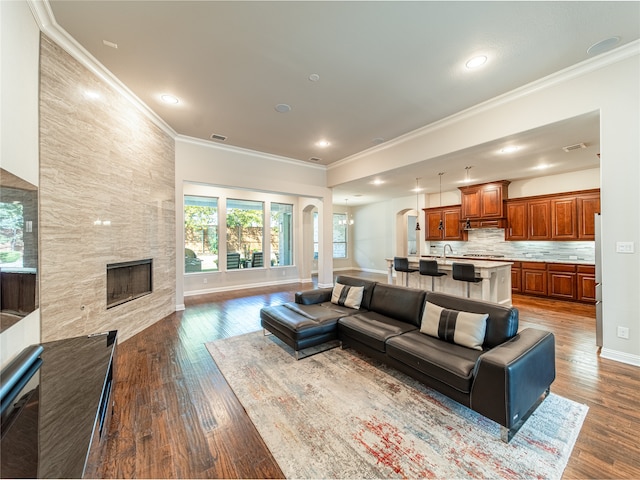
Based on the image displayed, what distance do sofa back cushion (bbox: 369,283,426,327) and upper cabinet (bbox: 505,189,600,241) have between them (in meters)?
5.57

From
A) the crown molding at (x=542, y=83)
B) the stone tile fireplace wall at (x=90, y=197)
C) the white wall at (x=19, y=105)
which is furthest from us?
the crown molding at (x=542, y=83)

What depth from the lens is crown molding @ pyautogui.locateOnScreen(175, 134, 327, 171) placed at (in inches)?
208

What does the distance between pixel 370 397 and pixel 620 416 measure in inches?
79.4

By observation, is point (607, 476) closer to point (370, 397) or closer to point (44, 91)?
point (370, 397)

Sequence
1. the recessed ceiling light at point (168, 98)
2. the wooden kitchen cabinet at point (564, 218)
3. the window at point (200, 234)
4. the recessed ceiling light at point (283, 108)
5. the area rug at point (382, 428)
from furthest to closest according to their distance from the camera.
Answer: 1. the window at point (200, 234)
2. the wooden kitchen cabinet at point (564, 218)
3. the recessed ceiling light at point (283, 108)
4. the recessed ceiling light at point (168, 98)
5. the area rug at point (382, 428)

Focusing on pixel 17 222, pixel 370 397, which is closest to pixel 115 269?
pixel 17 222

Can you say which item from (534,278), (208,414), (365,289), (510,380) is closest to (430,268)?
(365,289)

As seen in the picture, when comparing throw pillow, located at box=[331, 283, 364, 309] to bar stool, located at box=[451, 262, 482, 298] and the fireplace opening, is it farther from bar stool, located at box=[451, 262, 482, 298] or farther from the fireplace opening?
the fireplace opening

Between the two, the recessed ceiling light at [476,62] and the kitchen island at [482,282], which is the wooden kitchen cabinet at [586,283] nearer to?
the kitchen island at [482,282]

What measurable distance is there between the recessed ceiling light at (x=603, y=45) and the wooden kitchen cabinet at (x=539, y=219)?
4725 millimetres

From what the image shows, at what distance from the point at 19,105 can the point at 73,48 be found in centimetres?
124

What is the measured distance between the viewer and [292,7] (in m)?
2.27

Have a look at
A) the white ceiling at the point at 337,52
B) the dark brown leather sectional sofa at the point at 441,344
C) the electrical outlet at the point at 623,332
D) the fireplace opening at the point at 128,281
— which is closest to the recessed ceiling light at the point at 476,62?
the white ceiling at the point at 337,52

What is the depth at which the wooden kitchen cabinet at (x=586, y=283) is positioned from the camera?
5680mm
